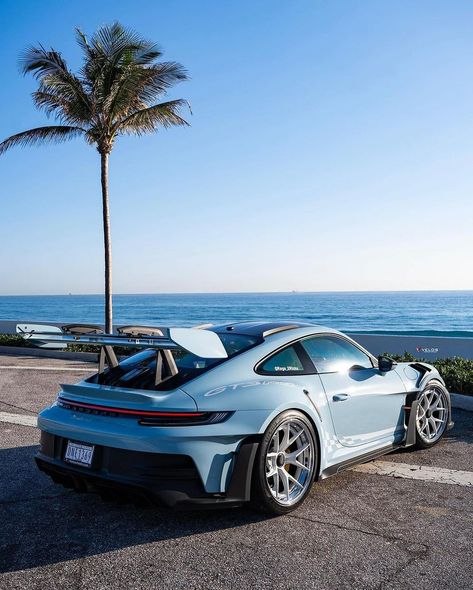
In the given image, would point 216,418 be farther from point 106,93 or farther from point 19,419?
point 106,93

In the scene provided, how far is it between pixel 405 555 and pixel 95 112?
16588 millimetres

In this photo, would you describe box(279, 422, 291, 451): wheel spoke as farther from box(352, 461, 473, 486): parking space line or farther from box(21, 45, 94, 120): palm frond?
box(21, 45, 94, 120): palm frond

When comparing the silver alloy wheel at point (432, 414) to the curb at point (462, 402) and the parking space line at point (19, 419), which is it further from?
the parking space line at point (19, 419)

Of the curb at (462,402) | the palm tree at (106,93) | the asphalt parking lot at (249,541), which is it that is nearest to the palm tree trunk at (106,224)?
the palm tree at (106,93)

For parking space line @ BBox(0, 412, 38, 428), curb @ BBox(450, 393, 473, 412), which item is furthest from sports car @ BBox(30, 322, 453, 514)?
curb @ BBox(450, 393, 473, 412)

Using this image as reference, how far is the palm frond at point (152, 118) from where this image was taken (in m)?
17.9

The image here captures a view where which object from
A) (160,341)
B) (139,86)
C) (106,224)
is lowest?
(160,341)

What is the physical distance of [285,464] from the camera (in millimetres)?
4098

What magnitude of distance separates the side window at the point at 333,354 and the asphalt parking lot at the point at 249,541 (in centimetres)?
95

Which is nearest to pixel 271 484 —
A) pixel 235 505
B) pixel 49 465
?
pixel 235 505

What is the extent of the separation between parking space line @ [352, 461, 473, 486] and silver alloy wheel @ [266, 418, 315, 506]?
112 centimetres

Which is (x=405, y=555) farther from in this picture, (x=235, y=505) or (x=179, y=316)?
(x=179, y=316)

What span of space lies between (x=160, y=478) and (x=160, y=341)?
0.90 m

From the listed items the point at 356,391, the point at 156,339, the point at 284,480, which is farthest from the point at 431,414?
the point at 156,339
